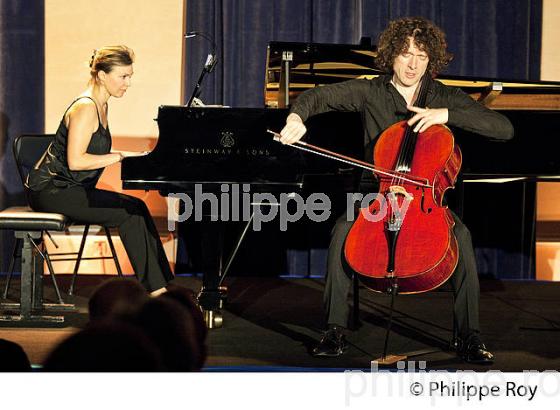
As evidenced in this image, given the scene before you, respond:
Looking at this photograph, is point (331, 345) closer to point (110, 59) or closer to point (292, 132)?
point (292, 132)

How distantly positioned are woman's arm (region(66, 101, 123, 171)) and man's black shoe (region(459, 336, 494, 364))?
1.60m

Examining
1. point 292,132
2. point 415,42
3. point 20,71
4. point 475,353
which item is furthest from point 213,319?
point 20,71

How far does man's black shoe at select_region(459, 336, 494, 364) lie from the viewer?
2.81 metres

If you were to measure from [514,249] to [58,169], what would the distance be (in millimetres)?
2882

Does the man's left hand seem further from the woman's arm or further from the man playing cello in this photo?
the woman's arm

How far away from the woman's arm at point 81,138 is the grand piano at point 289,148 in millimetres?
317

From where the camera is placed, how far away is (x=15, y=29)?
4938 millimetres

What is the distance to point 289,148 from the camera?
3162mm

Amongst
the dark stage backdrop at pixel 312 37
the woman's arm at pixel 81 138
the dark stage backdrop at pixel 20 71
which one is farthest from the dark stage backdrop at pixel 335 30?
the woman's arm at pixel 81 138

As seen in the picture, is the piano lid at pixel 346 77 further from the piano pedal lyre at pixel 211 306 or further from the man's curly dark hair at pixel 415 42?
the piano pedal lyre at pixel 211 306
